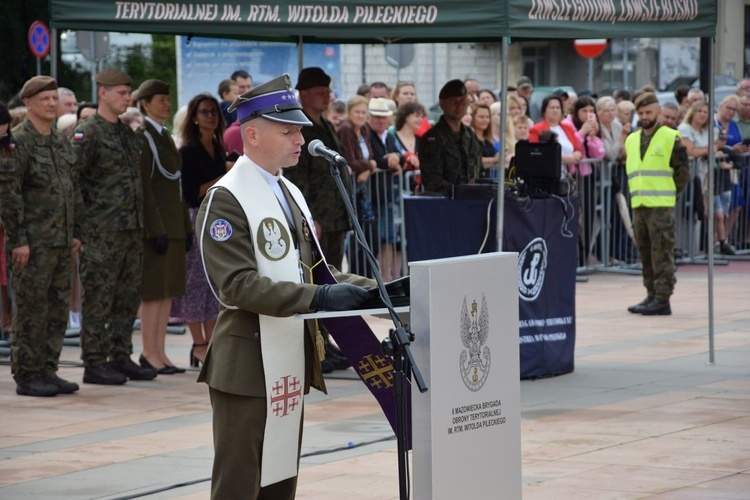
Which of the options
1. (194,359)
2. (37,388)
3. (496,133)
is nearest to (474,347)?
(37,388)

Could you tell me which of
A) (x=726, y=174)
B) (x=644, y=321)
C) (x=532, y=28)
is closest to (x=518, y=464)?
(x=532, y=28)

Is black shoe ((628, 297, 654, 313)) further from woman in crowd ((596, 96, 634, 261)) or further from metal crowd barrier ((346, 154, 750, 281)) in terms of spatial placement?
woman in crowd ((596, 96, 634, 261))

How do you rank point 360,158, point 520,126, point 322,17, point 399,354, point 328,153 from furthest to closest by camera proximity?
1. point 520,126
2. point 360,158
3. point 322,17
4. point 328,153
5. point 399,354

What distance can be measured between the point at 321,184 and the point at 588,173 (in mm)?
7250

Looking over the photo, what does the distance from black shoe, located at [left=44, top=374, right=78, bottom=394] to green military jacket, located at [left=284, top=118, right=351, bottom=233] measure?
221cm

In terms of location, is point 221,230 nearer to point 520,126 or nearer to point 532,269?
point 532,269

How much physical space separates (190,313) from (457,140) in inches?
106

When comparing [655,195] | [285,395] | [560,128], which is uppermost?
[560,128]

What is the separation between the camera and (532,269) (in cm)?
1055

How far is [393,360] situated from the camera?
15.6ft

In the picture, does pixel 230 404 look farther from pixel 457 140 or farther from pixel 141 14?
pixel 457 140

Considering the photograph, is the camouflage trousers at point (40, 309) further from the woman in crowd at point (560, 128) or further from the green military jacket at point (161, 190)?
the woman in crowd at point (560, 128)

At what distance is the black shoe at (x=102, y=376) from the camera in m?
10.7

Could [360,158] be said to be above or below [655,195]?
above
